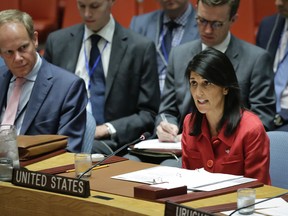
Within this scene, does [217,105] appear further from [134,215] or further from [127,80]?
[127,80]

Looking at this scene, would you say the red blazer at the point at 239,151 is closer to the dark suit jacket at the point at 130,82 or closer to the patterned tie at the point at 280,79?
the dark suit jacket at the point at 130,82

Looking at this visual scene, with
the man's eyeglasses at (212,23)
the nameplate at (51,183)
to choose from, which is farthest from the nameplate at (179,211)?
the man's eyeglasses at (212,23)

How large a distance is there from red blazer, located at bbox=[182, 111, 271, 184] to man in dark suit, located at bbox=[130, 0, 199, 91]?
1.79m

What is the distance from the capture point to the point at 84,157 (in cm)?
290

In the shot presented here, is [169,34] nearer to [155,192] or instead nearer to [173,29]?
[173,29]

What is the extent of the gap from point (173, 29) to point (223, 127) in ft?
6.59

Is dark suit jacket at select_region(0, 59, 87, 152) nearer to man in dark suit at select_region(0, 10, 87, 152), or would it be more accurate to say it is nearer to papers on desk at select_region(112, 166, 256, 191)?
man in dark suit at select_region(0, 10, 87, 152)

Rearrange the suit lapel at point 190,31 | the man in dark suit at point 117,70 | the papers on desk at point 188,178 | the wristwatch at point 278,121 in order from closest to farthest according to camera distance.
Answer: the papers on desk at point 188,178
the wristwatch at point 278,121
the man in dark suit at point 117,70
the suit lapel at point 190,31

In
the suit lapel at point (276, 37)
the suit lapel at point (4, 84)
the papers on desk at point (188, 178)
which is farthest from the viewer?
the suit lapel at point (276, 37)

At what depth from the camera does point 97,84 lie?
4605 millimetres

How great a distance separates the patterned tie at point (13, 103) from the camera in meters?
3.72

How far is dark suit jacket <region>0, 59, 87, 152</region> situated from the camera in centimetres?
→ 363

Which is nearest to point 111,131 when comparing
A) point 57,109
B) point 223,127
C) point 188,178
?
point 57,109

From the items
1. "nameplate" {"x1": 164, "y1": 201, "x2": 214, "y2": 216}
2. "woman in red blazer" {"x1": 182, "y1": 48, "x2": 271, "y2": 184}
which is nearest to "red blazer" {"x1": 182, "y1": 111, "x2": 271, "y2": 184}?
"woman in red blazer" {"x1": 182, "y1": 48, "x2": 271, "y2": 184}
